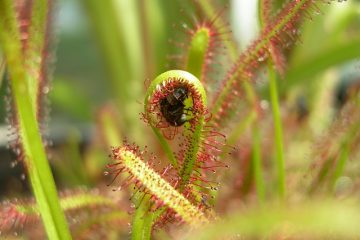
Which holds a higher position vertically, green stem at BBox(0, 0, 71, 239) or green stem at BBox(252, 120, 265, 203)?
green stem at BBox(252, 120, 265, 203)

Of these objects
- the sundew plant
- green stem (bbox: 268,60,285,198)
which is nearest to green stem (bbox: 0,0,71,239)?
the sundew plant

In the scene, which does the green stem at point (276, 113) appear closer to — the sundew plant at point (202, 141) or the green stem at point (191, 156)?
the sundew plant at point (202, 141)

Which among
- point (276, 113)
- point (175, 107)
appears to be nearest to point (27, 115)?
point (175, 107)

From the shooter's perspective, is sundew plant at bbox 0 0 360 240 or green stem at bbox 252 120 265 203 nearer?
sundew plant at bbox 0 0 360 240

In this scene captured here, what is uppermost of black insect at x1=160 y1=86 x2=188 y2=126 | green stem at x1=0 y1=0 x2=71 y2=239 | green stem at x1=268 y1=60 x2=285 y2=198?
green stem at x1=268 y1=60 x2=285 y2=198

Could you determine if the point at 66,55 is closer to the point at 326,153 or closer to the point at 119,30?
the point at 119,30

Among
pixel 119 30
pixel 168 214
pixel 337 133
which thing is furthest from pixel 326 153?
pixel 119 30

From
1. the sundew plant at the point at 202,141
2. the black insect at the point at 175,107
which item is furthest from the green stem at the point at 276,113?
the black insect at the point at 175,107

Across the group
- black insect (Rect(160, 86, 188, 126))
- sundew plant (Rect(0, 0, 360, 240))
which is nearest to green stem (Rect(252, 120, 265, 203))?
sundew plant (Rect(0, 0, 360, 240))

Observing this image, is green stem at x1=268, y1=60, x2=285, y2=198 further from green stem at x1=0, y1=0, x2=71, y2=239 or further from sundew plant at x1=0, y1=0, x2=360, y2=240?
green stem at x1=0, y1=0, x2=71, y2=239
